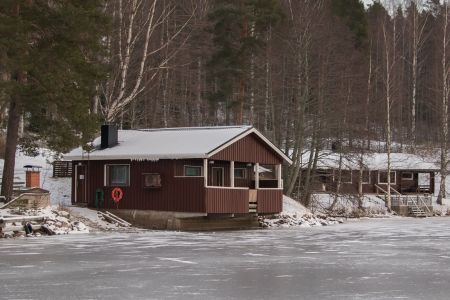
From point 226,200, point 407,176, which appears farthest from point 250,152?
point 407,176

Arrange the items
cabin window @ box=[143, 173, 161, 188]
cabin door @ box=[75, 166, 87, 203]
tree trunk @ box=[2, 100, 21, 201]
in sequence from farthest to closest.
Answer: cabin door @ box=[75, 166, 87, 203] < cabin window @ box=[143, 173, 161, 188] < tree trunk @ box=[2, 100, 21, 201]

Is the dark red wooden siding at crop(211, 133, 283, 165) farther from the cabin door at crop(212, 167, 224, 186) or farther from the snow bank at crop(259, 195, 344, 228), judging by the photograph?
the snow bank at crop(259, 195, 344, 228)

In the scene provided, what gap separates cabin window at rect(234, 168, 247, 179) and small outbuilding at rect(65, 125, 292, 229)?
0.05 meters

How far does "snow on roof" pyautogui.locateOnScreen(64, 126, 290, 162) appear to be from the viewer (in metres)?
33.6

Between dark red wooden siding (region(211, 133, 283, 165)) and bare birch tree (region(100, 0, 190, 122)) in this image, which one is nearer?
dark red wooden siding (region(211, 133, 283, 165))

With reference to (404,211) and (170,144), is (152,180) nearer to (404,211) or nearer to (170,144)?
(170,144)

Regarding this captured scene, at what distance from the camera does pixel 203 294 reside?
40.9 ft

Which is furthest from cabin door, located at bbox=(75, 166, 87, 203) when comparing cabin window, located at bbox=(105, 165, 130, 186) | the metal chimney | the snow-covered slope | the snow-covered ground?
the snow-covered ground

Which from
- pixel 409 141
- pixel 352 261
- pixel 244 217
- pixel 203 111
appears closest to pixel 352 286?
pixel 352 261

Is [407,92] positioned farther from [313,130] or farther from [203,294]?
[203,294]

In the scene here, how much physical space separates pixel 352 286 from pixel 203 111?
53.5 meters

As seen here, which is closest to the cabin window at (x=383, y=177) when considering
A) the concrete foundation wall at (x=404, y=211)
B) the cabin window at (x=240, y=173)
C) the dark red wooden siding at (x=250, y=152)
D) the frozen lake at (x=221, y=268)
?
the concrete foundation wall at (x=404, y=211)

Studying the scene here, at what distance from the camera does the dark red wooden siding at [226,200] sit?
110 feet

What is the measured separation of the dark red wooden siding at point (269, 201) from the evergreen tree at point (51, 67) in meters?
10.6
